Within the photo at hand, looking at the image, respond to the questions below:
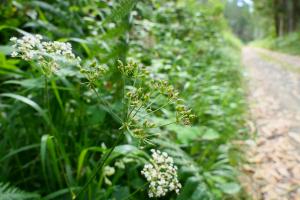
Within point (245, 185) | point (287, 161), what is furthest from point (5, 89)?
point (287, 161)

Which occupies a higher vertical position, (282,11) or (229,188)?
(229,188)

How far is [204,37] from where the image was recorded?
Answer: 6664 millimetres

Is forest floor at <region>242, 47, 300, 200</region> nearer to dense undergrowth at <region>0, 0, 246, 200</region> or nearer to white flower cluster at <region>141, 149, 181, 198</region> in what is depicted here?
dense undergrowth at <region>0, 0, 246, 200</region>

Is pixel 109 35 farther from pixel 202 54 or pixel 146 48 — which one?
pixel 202 54

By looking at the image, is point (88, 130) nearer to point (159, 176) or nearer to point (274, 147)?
point (159, 176)

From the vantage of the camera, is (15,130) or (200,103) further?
Answer: (200,103)

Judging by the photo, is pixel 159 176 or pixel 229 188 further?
pixel 229 188

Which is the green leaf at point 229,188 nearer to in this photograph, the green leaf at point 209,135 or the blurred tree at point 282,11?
the green leaf at point 209,135

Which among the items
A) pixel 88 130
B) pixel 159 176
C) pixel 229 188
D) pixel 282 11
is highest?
pixel 159 176

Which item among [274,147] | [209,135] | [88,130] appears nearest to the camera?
[88,130]

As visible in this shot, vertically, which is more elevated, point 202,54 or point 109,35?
point 109,35

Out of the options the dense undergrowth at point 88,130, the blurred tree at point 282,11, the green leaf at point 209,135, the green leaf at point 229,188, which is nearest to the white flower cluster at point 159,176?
the dense undergrowth at point 88,130

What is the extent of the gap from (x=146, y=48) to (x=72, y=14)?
4.52ft

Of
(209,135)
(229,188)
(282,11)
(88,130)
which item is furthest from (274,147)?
(282,11)
